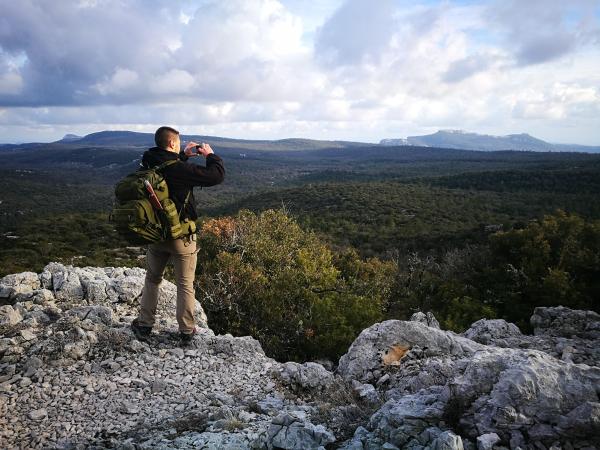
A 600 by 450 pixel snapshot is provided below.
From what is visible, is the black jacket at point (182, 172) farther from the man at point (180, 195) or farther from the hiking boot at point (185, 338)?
the hiking boot at point (185, 338)

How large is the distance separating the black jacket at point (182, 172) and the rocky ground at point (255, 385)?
7.04 feet

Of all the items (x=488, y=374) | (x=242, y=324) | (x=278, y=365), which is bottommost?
(x=242, y=324)

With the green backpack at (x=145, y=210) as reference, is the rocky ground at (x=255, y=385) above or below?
below

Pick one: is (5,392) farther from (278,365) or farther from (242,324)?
(242,324)

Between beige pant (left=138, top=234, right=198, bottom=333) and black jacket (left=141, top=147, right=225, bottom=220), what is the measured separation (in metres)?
0.43

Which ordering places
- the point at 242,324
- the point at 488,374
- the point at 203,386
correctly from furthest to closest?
the point at 242,324, the point at 203,386, the point at 488,374

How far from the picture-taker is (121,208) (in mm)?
4777

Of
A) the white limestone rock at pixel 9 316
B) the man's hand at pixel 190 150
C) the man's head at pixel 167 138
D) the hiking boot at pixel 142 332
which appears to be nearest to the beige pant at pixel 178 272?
the hiking boot at pixel 142 332

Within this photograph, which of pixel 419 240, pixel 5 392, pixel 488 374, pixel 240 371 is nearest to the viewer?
pixel 488 374

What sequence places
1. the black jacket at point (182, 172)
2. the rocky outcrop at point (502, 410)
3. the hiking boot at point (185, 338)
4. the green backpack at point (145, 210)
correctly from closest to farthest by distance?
the rocky outcrop at point (502, 410)
the green backpack at point (145, 210)
the black jacket at point (182, 172)
the hiking boot at point (185, 338)

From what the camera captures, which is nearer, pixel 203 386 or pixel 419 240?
pixel 203 386

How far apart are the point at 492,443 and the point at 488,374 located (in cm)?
73

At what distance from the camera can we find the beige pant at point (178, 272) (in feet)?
17.3

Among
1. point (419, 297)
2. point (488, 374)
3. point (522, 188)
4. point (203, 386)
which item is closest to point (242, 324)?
point (203, 386)
